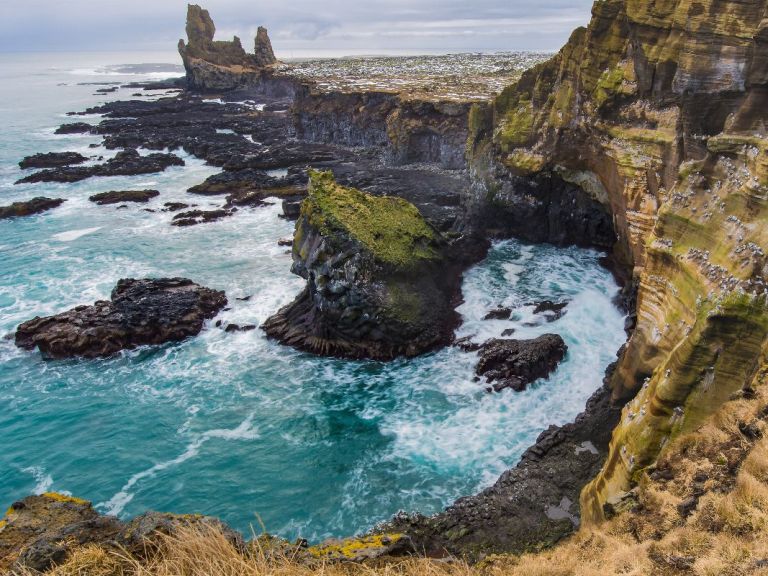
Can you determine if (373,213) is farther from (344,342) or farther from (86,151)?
(86,151)

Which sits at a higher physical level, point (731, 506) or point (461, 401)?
point (731, 506)

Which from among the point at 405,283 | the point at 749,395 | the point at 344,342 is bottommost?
the point at 344,342

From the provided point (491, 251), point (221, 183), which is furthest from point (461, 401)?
point (221, 183)

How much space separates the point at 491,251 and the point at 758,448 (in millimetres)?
24100

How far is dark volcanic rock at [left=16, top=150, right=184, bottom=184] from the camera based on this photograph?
55.6m

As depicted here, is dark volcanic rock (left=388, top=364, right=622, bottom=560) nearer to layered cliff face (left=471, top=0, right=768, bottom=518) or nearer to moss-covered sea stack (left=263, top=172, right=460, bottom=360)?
layered cliff face (left=471, top=0, right=768, bottom=518)

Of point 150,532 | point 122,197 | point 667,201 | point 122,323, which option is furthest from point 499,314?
point 122,197

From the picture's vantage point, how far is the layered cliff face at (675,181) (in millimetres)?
11031

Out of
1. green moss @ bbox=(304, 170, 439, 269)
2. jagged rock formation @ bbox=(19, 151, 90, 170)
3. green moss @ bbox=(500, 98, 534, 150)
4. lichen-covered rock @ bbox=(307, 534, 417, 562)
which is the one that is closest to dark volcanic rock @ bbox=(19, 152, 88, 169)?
jagged rock formation @ bbox=(19, 151, 90, 170)

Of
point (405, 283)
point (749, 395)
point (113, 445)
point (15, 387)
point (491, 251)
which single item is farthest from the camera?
point (491, 251)

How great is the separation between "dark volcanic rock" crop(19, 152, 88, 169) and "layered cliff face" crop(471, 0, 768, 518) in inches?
2161

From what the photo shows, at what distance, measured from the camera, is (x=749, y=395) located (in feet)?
34.1

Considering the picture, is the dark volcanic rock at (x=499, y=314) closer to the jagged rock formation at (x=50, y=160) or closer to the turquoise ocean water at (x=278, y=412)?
the turquoise ocean water at (x=278, y=412)

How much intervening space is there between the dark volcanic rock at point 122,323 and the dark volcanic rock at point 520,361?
1434 cm
